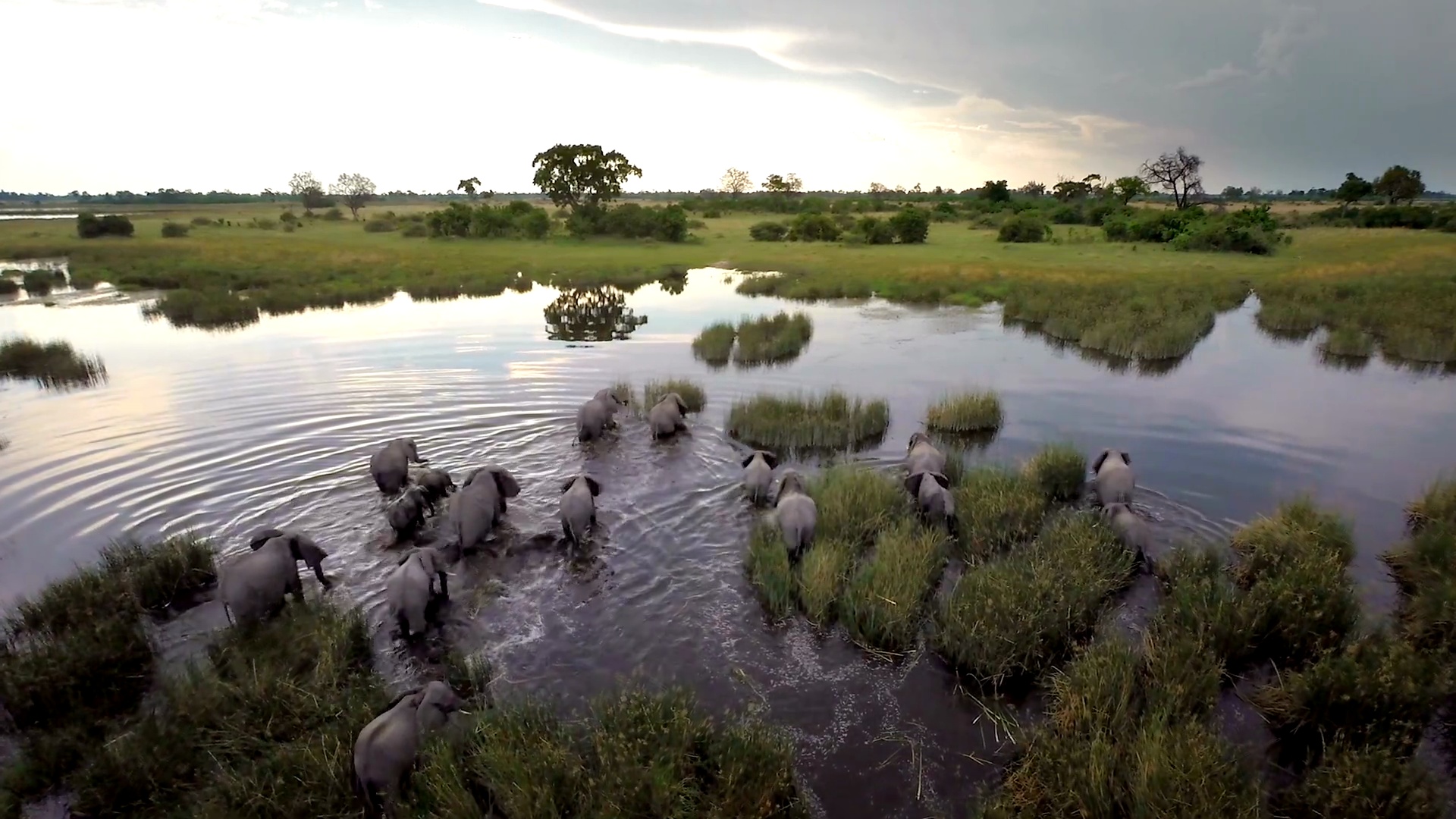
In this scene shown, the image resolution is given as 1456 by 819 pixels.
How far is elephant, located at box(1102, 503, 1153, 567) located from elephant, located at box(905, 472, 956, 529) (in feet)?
6.73

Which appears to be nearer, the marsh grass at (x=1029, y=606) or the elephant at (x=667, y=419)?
the marsh grass at (x=1029, y=606)

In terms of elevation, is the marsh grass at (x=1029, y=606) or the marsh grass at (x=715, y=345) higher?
the marsh grass at (x=715, y=345)

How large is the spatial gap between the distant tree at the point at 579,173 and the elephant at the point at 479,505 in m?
55.8

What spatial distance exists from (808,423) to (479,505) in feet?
22.6

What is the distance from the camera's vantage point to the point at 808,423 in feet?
47.3

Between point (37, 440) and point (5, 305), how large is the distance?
25.3 m

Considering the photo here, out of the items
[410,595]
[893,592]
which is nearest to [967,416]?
[893,592]

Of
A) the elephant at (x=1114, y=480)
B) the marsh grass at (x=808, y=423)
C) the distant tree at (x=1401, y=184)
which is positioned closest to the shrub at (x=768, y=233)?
the marsh grass at (x=808, y=423)

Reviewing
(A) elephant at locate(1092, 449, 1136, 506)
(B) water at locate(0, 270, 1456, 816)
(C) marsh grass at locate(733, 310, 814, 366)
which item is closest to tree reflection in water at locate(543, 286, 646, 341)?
(B) water at locate(0, 270, 1456, 816)

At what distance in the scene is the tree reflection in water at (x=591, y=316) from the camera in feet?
84.0

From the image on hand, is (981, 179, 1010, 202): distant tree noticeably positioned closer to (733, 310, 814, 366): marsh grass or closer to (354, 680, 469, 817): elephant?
(733, 310, 814, 366): marsh grass

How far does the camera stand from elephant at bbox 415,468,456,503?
11023mm

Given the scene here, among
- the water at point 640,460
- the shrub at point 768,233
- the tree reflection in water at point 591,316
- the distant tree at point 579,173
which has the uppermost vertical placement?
the distant tree at point 579,173

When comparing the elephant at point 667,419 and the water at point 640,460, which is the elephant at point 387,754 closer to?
the water at point 640,460
